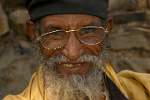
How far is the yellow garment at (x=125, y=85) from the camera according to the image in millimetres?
3881

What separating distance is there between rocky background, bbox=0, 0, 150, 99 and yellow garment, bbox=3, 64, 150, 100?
8.15 ft

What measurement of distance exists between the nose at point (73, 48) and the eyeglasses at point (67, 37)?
0.08 ft

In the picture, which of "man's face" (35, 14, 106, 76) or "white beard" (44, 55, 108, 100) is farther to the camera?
"white beard" (44, 55, 108, 100)

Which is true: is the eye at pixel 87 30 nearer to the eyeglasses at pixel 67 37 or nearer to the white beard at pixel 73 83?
the eyeglasses at pixel 67 37

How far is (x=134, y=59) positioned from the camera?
6.92 meters

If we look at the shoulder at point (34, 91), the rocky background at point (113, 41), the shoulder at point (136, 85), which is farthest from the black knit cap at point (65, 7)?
the rocky background at point (113, 41)

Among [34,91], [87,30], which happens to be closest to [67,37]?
[87,30]

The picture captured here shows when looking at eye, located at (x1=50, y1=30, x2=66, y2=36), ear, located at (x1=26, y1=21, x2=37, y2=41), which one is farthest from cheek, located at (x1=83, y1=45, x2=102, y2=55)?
ear, located at (x1=26, y1=21, x2=37, y2=41)

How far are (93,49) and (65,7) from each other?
349 millimetres

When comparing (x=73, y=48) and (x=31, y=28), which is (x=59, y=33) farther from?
(x=31, y=28)

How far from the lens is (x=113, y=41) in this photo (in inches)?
278

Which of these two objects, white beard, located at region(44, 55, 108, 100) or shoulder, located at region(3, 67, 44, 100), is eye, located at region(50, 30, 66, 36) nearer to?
white beard, located at region(44, 55, 108, 100)

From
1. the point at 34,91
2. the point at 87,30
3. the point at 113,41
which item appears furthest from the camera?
the point at 113,41

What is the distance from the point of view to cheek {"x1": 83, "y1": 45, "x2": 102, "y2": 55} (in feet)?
12.3
